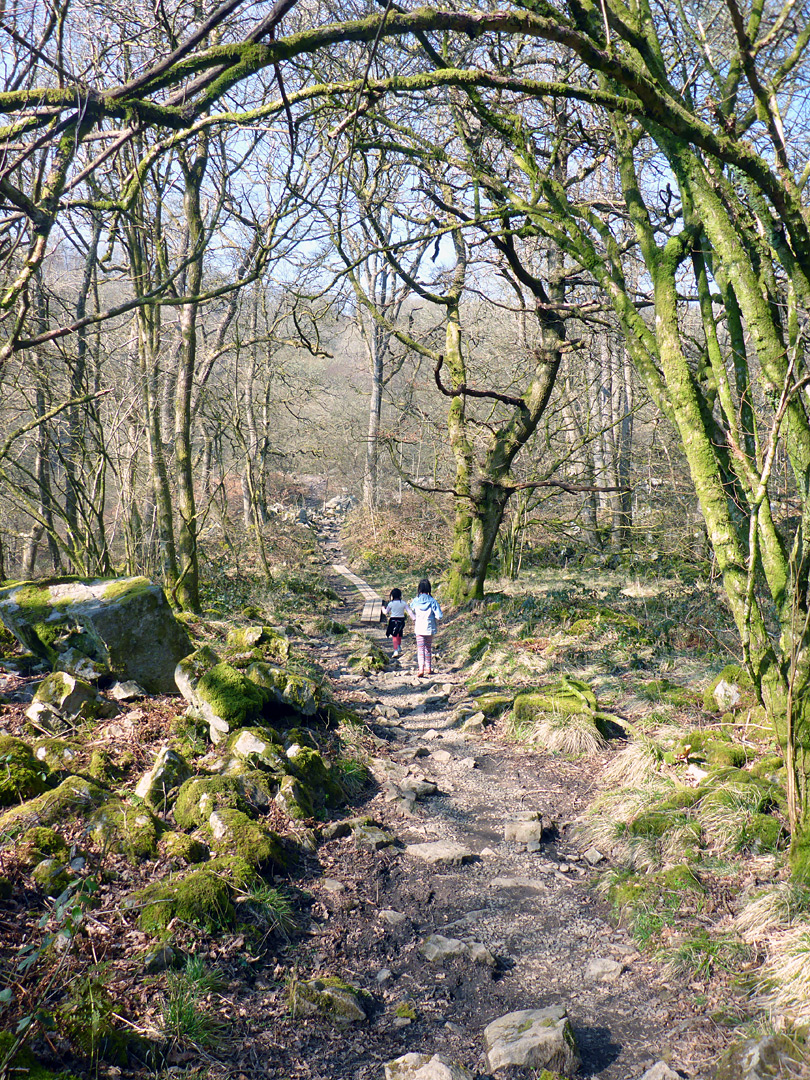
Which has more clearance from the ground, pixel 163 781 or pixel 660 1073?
pixel 163 781

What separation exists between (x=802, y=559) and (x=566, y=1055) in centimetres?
284

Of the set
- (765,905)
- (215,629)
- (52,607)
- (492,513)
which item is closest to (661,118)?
(765,905)

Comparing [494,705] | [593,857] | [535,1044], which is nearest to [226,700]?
[593,857]

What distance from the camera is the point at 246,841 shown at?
4215mm

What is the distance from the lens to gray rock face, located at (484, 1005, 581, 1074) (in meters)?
2.83

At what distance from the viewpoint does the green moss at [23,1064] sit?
223 centimetres

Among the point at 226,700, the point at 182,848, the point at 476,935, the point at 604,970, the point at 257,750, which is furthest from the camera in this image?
the point at 226,700

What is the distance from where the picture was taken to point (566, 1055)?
2.84 metres

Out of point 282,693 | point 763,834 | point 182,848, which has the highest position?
point 282,693

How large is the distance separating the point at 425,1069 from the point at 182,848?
190cm

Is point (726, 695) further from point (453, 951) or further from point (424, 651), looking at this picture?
point (424, 651)

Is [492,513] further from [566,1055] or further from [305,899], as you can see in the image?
[566,1055]

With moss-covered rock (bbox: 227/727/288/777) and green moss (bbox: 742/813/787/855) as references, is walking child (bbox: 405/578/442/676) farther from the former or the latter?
green moss (bbox: 742/813/787/855)

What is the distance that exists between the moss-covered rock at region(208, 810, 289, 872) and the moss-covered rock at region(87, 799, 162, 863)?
1.20 feet
